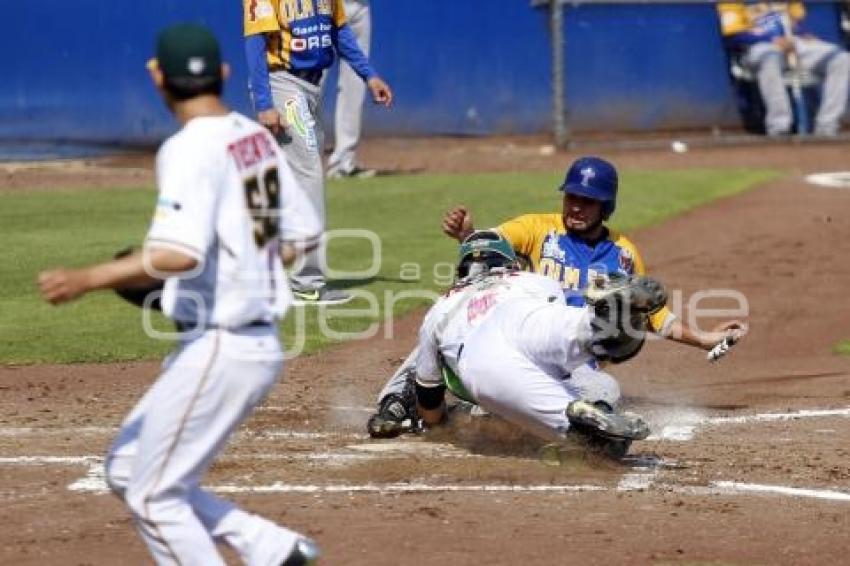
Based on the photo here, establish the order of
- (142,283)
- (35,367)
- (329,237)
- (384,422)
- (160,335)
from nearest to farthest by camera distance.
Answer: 1. (142,283)
2. (384,422)
3. (35,367)
4. (160,335)
5. (329,237)

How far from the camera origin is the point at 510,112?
1900 centimetres

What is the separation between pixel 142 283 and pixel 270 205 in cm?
43

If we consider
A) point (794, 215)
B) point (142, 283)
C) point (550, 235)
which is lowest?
point (794, 215)

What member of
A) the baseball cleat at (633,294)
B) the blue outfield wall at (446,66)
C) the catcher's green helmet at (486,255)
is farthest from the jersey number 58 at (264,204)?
the blue outfield wall at (446,66)

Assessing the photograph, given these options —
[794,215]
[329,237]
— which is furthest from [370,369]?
[794,215]

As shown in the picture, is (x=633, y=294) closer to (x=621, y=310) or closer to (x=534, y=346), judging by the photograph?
(x=621, y=310)

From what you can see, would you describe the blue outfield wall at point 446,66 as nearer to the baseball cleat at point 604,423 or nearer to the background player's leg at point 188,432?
the baseball cleat at point 604,423

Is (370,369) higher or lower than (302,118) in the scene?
lower

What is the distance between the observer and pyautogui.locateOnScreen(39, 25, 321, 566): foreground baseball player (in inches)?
190

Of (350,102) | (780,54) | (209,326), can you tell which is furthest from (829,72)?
(209,326)

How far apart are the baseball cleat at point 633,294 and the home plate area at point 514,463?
2.20ft

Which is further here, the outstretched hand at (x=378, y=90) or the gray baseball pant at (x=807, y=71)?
the gray baseball pant at (x=807, y=71)

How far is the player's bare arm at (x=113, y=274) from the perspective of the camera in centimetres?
476

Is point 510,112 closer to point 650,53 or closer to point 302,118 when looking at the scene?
point 650,53
